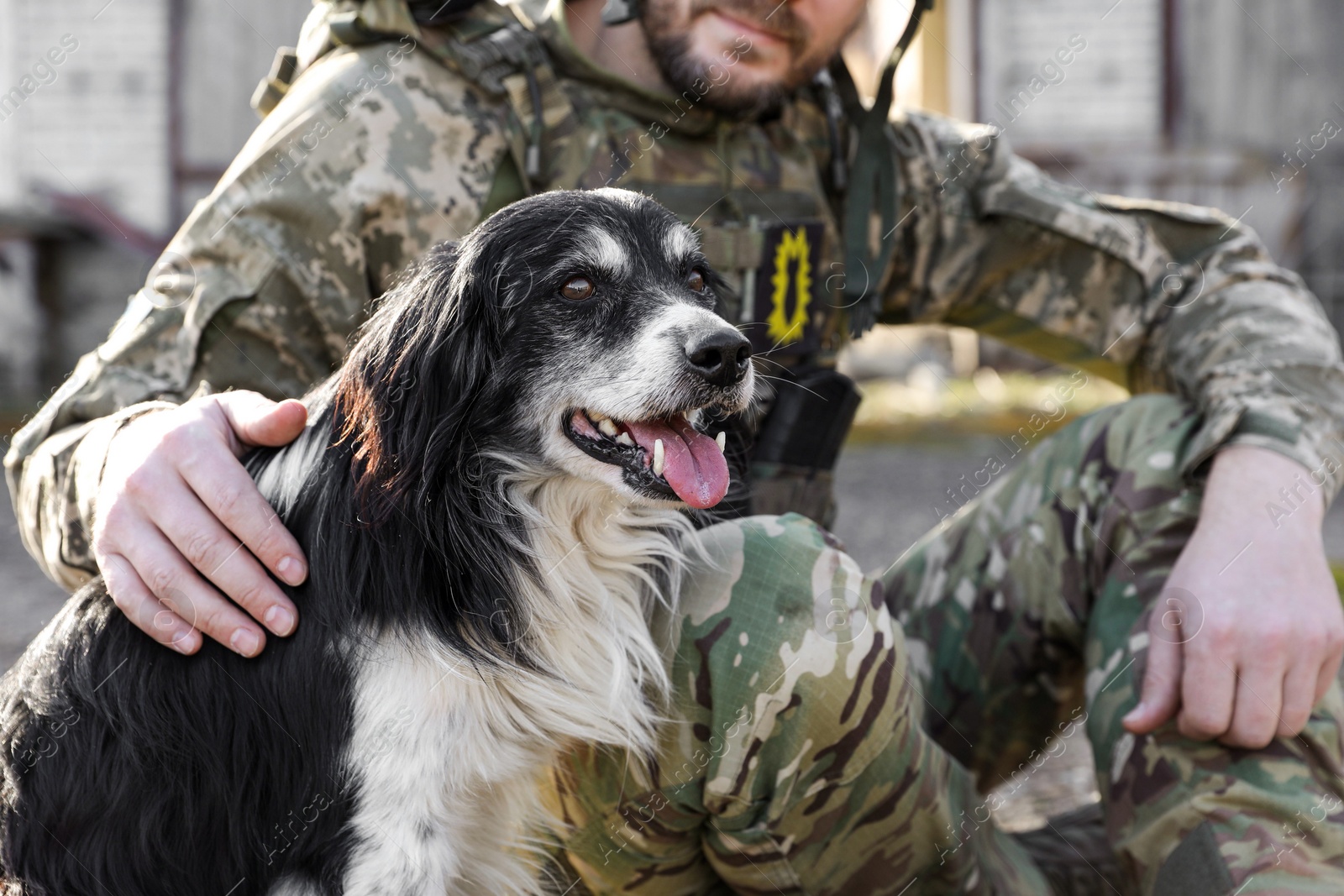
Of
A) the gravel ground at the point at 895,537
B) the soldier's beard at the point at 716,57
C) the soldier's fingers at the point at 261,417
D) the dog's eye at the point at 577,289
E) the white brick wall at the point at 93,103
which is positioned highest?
the soldier's beard at the point at 716,57

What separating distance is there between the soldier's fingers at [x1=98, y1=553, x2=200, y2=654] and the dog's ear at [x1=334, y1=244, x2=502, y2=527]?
338mm

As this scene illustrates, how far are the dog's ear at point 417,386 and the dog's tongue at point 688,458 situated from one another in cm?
28

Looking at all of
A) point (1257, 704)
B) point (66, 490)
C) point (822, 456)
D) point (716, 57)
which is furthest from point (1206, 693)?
point (66, 490)

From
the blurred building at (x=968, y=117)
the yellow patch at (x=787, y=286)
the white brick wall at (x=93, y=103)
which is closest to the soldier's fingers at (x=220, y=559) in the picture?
the yellow patch at (x=787, y=286)

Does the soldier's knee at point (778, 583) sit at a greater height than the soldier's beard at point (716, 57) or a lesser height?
lesser

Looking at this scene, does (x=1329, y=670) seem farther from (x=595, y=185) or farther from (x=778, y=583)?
(x=595, y=185)

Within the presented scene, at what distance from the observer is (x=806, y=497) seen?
2855 millimetres

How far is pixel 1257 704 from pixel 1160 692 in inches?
6.4

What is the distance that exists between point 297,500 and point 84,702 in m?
0.46

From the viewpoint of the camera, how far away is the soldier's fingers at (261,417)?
6.68ft

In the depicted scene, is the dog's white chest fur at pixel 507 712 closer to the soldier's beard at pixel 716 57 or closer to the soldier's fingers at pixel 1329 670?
the soldier's beard at pixel 716 57

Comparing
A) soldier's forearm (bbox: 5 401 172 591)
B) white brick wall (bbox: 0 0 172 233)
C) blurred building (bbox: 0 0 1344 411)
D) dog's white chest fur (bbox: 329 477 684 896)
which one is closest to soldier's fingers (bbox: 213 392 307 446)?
soldier's forearm (bbox: 5 401 172 591)

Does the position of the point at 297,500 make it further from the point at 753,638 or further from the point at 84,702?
the point at 753,638

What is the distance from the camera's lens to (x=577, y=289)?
2119mm
